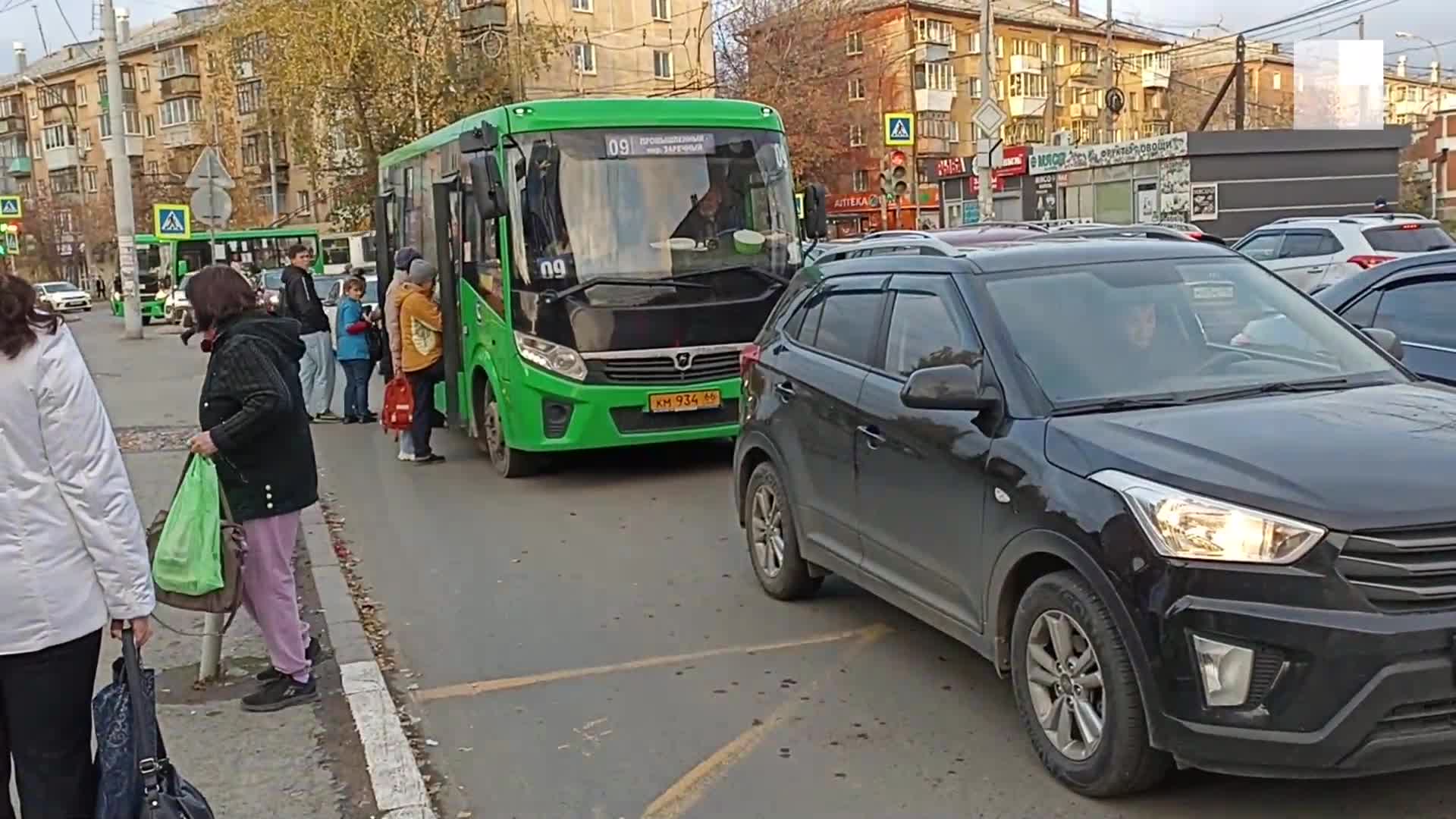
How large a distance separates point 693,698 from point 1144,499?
228 centimetres

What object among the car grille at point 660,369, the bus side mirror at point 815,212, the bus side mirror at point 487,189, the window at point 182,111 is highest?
the window at point 182,111

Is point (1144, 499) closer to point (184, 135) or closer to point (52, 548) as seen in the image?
point (52, 548)

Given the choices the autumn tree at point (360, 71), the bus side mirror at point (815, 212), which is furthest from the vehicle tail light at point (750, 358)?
the autumn tree at point (360, 71)

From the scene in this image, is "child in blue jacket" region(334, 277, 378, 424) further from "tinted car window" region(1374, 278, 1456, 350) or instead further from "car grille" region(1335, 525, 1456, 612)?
"car grille" region(1335, 525, 1456, 612)

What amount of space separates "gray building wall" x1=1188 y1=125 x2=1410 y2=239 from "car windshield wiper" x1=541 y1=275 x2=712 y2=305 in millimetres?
25503

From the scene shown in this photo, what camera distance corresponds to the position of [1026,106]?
247 feet

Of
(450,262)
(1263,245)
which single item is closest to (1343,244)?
(1263,245)

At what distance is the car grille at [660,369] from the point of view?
10.2 meters

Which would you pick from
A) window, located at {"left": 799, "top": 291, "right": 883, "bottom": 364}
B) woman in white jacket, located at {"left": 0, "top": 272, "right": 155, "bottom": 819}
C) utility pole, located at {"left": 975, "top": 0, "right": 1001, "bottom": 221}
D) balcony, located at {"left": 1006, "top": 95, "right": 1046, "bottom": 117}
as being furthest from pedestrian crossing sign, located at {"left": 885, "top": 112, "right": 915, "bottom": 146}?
balcony, located at {"left": 1006, "top": 95, "right": 1046, "bottom": 117}

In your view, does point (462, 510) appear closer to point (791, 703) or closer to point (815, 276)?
point (815, 276)

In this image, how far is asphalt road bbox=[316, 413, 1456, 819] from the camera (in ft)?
14.5

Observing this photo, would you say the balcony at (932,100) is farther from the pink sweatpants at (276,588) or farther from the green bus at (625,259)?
the pink sweatpants at (276,588)

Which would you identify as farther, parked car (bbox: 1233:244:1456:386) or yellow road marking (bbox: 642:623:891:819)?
parked car (bbox: 1233:244:1456:386)

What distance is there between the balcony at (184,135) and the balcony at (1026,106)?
43.2 metres
